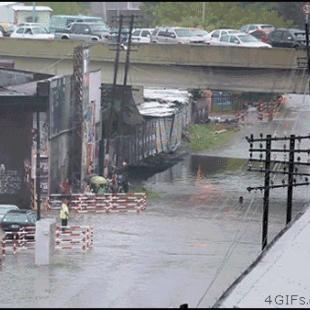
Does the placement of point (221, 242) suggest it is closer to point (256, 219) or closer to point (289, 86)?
point (256, 219)

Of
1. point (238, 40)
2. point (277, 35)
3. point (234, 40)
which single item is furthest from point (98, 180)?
point (277, 35)

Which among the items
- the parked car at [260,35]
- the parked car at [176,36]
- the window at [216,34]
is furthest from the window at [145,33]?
the parked car at [260,35]

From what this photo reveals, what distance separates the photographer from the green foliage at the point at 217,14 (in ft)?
213

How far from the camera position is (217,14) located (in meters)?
66.8

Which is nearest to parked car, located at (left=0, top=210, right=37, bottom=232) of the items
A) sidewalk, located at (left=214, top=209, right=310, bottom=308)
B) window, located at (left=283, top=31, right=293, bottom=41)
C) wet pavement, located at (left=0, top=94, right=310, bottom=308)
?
wet pavement, located at (left=0, top=94, right=310, bottom=308)

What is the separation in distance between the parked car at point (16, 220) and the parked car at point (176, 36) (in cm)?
2077

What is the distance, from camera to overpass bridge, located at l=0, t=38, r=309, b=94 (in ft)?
126

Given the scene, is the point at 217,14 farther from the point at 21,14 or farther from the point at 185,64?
the point at 185,64

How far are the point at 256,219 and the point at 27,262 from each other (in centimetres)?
774

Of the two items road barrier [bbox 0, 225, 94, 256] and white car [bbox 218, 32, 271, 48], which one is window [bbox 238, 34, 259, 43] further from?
road barrier [bbox 0, 225, 94, 256]

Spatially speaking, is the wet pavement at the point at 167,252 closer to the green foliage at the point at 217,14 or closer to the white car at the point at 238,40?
the white car at the point at 238,40

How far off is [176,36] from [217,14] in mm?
19184

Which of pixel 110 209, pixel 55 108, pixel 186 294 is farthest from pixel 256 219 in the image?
pixel 186 294

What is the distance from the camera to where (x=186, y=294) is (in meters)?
20.5
